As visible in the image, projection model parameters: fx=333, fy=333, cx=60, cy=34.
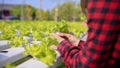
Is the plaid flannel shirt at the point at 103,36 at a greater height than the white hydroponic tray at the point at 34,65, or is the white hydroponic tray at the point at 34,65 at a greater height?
the plaid flannel shirt at the point at 103,36

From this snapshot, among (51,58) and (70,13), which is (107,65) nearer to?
(51,58)

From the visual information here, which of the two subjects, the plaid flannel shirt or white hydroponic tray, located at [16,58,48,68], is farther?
white hydroponic tray, located at [16,58,48,68]

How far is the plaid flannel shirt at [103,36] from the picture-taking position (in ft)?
4.75

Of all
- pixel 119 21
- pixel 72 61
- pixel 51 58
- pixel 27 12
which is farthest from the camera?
pixel 27 12

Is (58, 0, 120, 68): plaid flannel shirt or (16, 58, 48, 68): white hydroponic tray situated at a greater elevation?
(58, 0, 120, 68): plaid flannel shirt

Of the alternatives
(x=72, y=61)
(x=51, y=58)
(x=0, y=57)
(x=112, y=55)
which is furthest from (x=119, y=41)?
(x=0, y=57)

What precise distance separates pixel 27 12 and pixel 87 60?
5861 centimetres

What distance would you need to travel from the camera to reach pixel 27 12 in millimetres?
59688

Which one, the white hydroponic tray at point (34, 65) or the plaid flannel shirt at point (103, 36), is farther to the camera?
the white hydroponic tray at point (34, 65)

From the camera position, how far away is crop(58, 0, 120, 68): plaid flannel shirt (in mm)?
1448

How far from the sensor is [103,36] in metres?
1.46

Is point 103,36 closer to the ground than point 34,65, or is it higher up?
higher up

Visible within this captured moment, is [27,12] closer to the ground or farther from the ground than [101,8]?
closer to the ground

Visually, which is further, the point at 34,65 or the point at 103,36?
the point at 34,65
